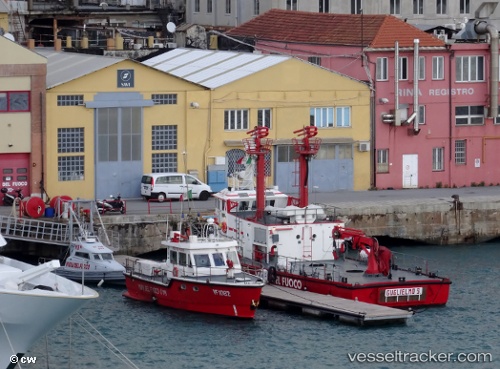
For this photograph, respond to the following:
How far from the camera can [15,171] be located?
64188mm

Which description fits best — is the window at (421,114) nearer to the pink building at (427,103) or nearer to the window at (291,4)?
the pink building at (427,103)

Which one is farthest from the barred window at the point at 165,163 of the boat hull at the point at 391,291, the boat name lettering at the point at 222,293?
the boat name lettering at the point at 222,293

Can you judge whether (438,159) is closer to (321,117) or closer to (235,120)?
(321,117)

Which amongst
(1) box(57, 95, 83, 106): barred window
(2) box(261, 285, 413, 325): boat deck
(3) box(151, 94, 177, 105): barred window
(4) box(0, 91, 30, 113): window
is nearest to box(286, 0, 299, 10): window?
(3) box(151, 94, 177, 105): barred window

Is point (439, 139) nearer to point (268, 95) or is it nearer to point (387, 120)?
point (387, 120)

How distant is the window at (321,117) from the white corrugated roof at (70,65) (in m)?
7.66

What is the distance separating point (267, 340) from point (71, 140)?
18.1m

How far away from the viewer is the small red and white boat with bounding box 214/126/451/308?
52.6 metres

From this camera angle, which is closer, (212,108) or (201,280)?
(201,280)

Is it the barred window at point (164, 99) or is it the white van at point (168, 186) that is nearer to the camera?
the white van at point (168, 186)

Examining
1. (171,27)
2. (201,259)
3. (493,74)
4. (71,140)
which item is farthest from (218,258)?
(171,27)

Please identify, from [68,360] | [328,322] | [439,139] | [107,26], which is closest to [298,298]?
[328,322]

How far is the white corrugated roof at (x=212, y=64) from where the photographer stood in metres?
→ 68.2

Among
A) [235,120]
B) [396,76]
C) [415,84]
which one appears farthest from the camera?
[415,84]
